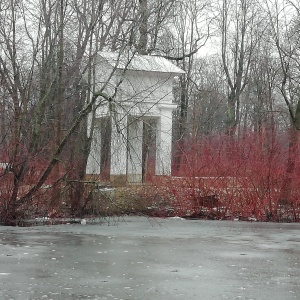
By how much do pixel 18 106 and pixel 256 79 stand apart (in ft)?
131

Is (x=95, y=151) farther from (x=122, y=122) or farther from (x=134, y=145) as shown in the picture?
(x=122, y=122)

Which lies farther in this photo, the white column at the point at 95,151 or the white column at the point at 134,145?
the white column at the point at 95,151

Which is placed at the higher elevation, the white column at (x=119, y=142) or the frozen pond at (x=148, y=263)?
the white column at (x=119, y=142)

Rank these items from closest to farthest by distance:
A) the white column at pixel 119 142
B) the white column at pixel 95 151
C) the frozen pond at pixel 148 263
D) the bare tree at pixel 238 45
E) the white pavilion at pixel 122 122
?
the frozen pond at pixel 148 263 < the white column at pixel 119 142 < the white pavilion at pixel 122 122 < the white column at pixel 95 151 < the bare tree at pixel 238 45

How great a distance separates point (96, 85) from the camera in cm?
2197

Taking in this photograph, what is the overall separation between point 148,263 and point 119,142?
9.17m

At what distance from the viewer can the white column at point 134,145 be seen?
2097cm

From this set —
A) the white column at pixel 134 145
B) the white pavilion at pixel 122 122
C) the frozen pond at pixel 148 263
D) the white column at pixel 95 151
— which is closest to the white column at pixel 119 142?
→ the white pavilion at pixel 122 122

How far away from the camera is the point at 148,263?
12.1 meters

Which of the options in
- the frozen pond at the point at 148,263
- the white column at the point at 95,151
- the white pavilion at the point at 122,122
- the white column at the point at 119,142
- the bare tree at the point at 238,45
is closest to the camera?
the frozen pond at the point at 148,263

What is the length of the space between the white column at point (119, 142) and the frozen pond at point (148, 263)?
290 centimetres

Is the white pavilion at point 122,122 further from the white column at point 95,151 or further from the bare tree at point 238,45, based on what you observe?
the bare tree at point 238,45

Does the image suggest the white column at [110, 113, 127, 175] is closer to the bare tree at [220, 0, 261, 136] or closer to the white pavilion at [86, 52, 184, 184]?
the white pavilion at [86, 52, 184, 184]

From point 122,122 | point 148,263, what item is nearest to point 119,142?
point 122,122
